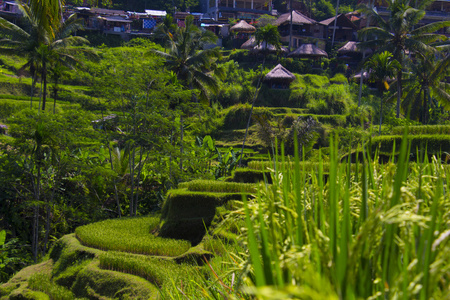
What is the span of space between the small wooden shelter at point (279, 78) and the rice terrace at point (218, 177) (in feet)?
0.60

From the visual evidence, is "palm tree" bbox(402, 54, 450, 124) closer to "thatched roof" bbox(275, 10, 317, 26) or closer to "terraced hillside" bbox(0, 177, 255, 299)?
"terraced hillside" bbox(0, 177, 255, 299)

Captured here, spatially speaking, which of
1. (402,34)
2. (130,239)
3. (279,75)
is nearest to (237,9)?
(279,75)

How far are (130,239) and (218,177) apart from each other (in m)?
9.33

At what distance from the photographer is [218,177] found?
17797 mm

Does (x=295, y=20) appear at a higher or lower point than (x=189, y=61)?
→ higher

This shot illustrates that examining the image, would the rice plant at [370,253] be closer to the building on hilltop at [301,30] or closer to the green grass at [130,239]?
the green grass at [130,239]

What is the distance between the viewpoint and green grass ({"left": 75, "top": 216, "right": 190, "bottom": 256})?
816 centimetres

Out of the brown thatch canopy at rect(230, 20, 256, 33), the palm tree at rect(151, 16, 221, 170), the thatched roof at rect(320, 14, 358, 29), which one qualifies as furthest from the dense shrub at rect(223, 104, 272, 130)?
the thatched roof at rect(320, 14, 358, 29)

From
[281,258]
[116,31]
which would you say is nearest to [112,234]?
[281,258]

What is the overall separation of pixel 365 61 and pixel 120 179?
591 inches

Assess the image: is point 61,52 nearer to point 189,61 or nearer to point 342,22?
point 189,61

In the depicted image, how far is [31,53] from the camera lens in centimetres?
2256

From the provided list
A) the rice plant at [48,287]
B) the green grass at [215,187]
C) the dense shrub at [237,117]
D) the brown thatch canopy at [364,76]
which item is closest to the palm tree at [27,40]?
the dense shrub at [237,117]

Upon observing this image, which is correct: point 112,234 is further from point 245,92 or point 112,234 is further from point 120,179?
→ point 245,92
